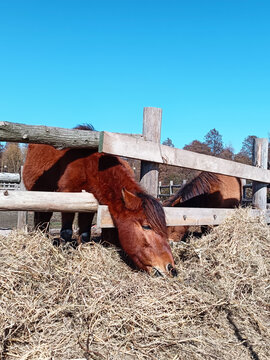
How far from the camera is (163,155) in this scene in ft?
13.1

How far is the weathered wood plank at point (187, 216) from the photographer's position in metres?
3.66

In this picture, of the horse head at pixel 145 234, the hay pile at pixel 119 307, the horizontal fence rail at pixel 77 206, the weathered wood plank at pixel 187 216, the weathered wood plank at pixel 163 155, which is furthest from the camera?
the weathered wood plank at pixel 187 216

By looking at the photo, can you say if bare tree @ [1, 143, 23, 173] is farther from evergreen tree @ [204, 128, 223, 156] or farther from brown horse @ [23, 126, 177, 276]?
brown horse @ [23, 126, 177, 276]

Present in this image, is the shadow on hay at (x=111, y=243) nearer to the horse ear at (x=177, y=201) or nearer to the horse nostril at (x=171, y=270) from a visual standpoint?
the horse nostril at (x=171, y=270)

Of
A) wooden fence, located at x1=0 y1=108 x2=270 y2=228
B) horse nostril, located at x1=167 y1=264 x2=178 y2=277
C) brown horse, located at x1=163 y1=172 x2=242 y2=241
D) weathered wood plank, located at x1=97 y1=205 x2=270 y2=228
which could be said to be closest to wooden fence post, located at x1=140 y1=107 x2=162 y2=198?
wooden fence, located at x1=0 y1=108 x2=270 y2=228

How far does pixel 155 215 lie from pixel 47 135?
4.78 ft

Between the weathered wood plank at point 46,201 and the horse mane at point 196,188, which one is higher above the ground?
the horse mane at point 196,188

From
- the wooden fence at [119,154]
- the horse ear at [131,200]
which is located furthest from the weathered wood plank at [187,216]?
the horse ear at [131,200]

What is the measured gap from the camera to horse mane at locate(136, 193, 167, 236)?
339cm

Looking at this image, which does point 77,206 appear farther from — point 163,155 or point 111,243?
point 163,155

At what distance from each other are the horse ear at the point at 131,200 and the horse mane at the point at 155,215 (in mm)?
82

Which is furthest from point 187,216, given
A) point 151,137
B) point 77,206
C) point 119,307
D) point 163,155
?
point 119,307

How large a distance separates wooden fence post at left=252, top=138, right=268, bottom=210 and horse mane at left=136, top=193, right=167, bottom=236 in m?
3.09

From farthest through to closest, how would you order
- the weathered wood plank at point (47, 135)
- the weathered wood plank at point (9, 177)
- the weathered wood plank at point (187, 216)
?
the weathered wood plank at point (9, 177), the weathered wood plank at point (187, 216), the weathered wood plank at point (47, 135)
